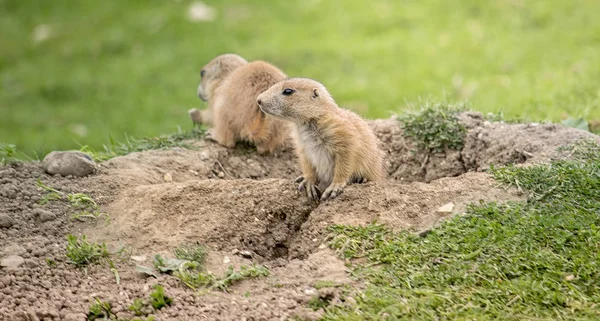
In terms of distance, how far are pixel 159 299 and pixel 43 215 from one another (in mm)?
1196

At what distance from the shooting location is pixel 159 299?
380cm

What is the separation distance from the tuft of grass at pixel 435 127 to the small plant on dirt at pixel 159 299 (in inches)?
106

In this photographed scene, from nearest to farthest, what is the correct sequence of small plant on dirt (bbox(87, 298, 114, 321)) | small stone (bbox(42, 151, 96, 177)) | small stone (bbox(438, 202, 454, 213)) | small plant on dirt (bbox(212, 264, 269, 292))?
small plant on dirt (bbox(87, 298, 114, 321))
small plant on dirt (bbox(212, 264, 269, 292))
small stone (bbox(438, 202, 454, 213))
small stone (bbox(42, 151, 96, 177))

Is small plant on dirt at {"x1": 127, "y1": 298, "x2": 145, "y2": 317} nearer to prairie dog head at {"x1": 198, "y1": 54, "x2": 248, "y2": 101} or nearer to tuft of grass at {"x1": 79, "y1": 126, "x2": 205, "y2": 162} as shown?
tuft of grass at {"x1": 79, "y1": 126, "x2": 205, "y2": 162}

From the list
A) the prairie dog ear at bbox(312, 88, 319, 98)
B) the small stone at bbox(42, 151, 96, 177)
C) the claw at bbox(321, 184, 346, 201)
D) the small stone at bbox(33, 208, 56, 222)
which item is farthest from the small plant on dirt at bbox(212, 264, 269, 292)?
the small stone at bbox(42, 151, 96, 177)

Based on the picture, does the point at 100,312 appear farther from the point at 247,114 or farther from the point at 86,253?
the point at 247,114

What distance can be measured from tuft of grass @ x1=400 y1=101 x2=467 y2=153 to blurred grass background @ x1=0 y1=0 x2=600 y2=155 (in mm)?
2553

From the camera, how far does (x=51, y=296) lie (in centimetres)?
391

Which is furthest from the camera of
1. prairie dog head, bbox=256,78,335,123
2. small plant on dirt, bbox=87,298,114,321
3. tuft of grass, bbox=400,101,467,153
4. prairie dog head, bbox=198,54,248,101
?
prairie dog head, bbox=198,54,248,101

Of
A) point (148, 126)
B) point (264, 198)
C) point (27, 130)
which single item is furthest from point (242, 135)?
point (27, 130)

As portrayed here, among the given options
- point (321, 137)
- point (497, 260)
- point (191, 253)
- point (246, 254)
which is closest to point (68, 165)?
point (191, 253)

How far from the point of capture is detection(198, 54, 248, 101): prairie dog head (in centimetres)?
723

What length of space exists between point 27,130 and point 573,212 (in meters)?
8.38

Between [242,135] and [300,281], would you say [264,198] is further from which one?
[242,135]
